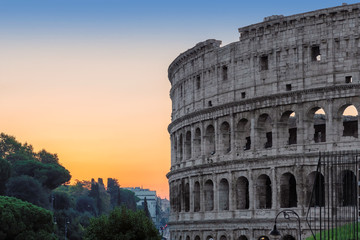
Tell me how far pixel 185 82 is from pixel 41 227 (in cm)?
1809

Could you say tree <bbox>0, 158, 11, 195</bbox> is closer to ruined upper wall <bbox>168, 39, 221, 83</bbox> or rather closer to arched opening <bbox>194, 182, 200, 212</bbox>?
ruined upper wall <bbox>168, 39, 221, 83</bbox>

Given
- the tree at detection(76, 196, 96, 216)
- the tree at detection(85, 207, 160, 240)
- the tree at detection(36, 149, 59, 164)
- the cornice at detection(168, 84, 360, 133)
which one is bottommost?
the tree at detection(85, 207, 160, 240)

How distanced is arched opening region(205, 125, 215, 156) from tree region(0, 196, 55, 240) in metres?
16.5

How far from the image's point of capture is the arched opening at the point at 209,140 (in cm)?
5659

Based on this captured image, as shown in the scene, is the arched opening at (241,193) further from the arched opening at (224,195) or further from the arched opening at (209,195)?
the arched opening at (209,195)

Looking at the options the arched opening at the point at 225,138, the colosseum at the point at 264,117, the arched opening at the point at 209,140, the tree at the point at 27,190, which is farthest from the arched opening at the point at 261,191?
the tree at the point at 27,190

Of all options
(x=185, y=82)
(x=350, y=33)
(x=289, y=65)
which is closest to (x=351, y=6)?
(x=350, y=33)

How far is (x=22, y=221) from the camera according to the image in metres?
63.9

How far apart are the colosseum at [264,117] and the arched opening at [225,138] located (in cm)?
7

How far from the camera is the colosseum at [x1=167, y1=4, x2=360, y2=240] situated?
157 ft

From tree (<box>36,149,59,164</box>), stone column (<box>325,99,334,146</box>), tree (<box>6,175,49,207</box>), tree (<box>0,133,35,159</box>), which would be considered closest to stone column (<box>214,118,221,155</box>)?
stone column (<box>325,99,334,146</box>)

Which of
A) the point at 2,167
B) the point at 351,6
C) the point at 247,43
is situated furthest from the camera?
the point at 2,167

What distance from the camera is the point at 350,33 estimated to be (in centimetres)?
4762

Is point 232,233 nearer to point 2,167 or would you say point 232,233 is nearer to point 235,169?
point 235,169
